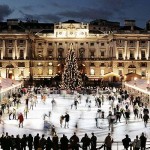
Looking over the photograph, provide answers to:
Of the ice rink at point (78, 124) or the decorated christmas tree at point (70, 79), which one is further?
the decorated christmas tree at point (70, 79)

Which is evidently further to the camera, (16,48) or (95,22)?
(95,22)

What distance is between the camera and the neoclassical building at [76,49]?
316 feet

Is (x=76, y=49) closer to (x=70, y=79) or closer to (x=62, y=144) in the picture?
(x=70, y=79)

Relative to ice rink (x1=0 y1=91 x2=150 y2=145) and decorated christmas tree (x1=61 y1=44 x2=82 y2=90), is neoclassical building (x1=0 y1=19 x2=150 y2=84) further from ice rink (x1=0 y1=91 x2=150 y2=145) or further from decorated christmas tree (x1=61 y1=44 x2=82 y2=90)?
ice rink (x1=0 y1=91 x2=150 y2=145)

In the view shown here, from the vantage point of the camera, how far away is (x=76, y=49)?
3935 inches

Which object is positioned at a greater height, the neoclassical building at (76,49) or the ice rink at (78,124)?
the neoclassical building at (76,49)

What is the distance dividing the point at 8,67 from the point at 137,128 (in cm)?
6525

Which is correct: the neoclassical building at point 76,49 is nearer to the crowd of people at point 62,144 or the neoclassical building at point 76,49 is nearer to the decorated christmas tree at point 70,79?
Result: the decorated christmas tree at point 70,79

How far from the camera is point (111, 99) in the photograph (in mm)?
52562

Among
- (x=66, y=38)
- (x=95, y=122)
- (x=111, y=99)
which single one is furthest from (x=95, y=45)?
(x=95, y=122)

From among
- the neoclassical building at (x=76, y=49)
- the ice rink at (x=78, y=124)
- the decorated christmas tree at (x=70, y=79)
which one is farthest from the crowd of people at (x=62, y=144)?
the neoclassical building at (x=76, y=49)

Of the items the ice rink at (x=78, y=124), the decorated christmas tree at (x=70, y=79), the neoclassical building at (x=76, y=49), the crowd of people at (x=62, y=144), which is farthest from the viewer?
the neoclassical building at (x=76, y=49)

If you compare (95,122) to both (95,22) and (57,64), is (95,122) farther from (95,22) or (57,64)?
(95,22)

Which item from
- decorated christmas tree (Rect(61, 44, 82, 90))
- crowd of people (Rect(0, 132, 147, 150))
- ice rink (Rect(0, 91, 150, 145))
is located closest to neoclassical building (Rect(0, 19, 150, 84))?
decorated christmas tree (Rect(61, 44, 82, 90))
